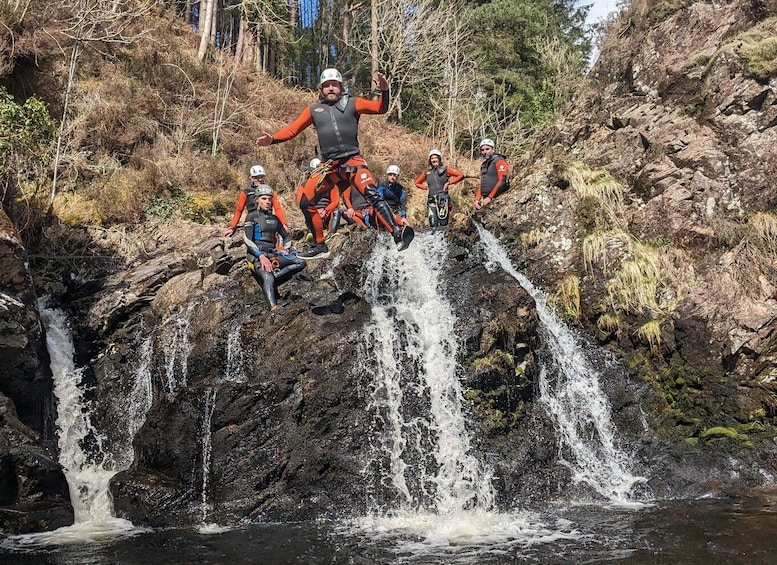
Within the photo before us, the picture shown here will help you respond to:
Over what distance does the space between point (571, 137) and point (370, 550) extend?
947 cm

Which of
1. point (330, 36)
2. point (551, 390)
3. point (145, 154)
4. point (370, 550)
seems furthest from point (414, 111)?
point (370, 550)

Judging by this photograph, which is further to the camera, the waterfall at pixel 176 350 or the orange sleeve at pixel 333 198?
the orange sleeve at pixel 333 198

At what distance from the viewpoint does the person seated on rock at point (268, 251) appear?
7805 millimetres

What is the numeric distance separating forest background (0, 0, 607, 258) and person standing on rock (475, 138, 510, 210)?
3977mm

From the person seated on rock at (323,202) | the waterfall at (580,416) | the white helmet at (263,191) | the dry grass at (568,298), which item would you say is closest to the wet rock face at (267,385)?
the waterfall at (580,416)

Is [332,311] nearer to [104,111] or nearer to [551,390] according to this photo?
[551,390]

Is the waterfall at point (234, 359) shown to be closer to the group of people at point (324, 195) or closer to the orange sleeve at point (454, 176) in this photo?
the group of people at point (324, 195)

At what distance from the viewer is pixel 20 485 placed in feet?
19.6

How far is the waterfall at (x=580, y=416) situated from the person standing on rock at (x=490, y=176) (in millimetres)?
3156

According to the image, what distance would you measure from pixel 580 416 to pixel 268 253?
4638mm

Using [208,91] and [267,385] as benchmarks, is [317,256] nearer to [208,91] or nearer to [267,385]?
[267,385]

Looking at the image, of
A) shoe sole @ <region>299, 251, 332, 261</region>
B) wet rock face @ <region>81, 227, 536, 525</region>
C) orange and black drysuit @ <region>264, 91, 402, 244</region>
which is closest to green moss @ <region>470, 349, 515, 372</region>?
wet rock face @ <region>81, 227, 536, 525</region>

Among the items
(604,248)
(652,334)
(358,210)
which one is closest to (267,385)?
(358,210)

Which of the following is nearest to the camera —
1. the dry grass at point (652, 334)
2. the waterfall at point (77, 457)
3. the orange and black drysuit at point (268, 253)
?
the waterfall at point (77, 457)
